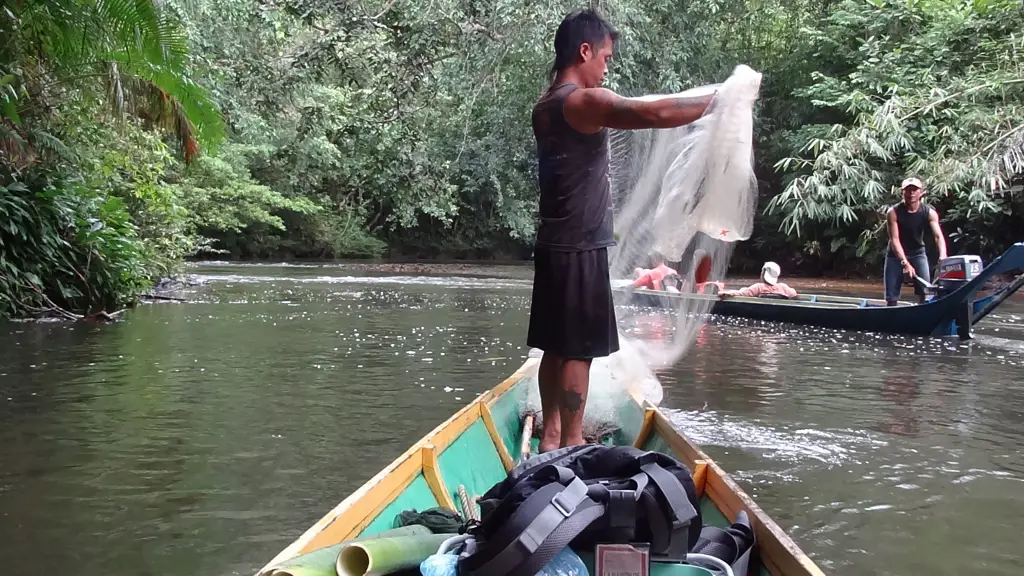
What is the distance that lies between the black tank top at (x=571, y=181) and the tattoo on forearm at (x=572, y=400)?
1.70ft

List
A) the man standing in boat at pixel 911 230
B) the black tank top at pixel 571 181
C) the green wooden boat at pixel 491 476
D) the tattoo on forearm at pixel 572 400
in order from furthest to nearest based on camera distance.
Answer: the man standing in boat at pixel 911 230 < the tattoo on forearm at pixel 572 400 < the black tank top at pixel 571 181 < the green wooden boat at pixel 491 476

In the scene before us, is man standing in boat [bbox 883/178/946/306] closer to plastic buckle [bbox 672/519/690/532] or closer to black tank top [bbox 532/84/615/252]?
black tank top [bbox 532/84/615/252]

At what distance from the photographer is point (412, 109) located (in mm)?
12930

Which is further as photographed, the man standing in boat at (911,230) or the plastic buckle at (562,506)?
the man standing in boat at (911,230)

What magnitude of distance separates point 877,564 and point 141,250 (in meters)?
10.6

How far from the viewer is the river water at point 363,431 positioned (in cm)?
364

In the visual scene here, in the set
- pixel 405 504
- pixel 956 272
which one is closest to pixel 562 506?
pixel 405 504

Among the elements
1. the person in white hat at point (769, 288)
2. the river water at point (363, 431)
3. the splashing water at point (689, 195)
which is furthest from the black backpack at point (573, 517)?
the person in white hat at point (769, 288)

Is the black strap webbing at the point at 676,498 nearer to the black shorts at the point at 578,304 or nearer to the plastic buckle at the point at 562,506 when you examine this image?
the plastic buckle at the point at 562,506

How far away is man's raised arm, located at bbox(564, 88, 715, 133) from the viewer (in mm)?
2754

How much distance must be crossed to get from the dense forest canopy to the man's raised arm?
602 centimetres

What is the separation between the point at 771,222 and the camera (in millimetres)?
25719

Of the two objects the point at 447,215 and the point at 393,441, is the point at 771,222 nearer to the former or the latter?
the point at 447,215

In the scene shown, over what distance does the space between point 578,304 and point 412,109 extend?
10.3 m
